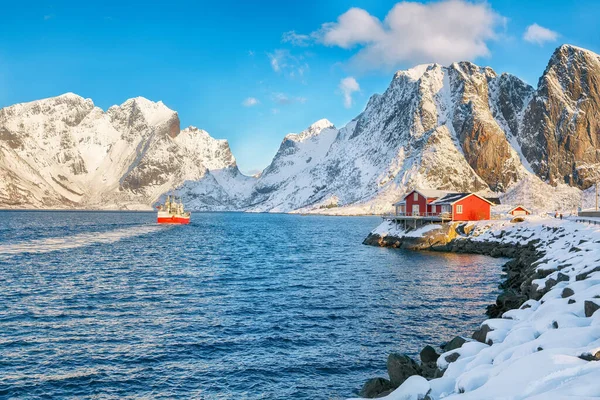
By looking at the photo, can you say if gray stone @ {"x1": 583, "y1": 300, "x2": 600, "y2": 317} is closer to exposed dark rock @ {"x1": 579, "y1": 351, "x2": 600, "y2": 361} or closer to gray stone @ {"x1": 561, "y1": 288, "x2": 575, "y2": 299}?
exposed dark rock @ {"x1": 579, "y1": 351, "x2": 600, "y2": 361}

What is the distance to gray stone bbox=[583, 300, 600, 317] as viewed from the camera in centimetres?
1281

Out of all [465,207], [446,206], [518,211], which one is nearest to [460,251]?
[446,206]

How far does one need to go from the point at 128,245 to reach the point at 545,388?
7372cm

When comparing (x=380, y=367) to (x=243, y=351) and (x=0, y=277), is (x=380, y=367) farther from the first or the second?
(x=0, y=277)

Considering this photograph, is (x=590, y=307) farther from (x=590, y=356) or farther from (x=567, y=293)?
(x=567, y=293)

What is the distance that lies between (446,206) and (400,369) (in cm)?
6811

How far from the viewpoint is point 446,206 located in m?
79.8

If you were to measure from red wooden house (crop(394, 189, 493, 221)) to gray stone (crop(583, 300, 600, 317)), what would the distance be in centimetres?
6574

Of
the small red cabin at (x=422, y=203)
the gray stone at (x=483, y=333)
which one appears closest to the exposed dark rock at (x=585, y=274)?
the gray stone at (x=483, y=333)

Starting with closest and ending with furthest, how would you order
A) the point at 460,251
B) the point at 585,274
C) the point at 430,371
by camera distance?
the point at 430,371 → the point at 585,274 → the point at 460,251

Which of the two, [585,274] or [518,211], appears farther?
[518,211]

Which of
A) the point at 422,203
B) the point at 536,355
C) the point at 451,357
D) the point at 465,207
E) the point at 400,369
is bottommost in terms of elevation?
the point at 400,369

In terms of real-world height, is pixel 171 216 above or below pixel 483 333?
above

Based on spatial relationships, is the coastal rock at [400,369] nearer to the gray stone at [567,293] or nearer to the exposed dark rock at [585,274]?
the gray stone at [567,293]
